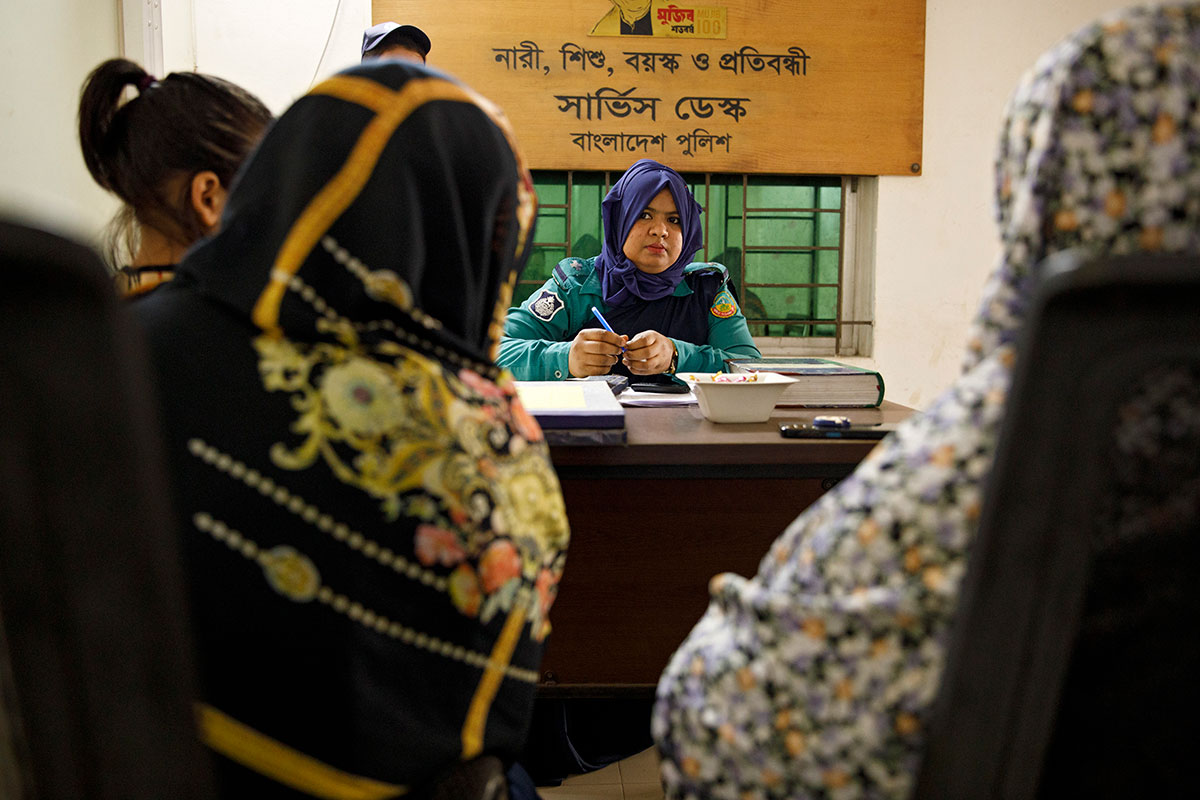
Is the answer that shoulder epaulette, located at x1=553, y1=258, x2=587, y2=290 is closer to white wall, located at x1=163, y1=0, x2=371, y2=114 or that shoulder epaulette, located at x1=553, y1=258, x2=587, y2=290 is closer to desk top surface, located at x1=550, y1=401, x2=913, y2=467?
desk top surface, located at x1=550, y1=401, x2=913, y2=467

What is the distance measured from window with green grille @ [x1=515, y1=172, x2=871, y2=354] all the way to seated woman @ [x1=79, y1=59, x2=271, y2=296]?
264 centimetres

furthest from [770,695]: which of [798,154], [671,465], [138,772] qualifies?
[798,154]

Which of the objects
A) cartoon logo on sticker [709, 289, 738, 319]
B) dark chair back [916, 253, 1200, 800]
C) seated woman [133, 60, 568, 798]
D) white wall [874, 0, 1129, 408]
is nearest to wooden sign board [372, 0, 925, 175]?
white wall [874, 0, 1129, 408]

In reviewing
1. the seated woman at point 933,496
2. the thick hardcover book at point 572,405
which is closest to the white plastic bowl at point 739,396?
the thick hardcover book at point 572,405

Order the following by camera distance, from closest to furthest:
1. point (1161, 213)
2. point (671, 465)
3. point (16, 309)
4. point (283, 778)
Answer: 1. point (16, 309)
2. point (1161, 213)
3. point (283, 778)
4. point (671, 465)

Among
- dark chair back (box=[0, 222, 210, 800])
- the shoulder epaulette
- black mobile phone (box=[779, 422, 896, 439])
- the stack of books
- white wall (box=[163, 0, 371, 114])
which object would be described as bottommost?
black mobile phone (box=[779, 422, 896, 439])

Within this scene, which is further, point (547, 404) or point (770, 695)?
point (547, 404)

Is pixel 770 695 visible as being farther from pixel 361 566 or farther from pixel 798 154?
pixel 798 154

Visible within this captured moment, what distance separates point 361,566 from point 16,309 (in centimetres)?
32

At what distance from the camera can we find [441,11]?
3344 mm

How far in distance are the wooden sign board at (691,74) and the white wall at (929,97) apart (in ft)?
0.48

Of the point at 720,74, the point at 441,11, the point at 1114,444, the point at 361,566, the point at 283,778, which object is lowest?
the point at 283,778

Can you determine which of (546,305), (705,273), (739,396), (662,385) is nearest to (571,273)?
(546,305)

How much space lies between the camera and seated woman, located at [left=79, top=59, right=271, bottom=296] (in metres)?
0.93
